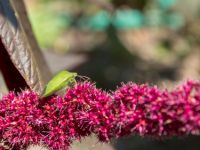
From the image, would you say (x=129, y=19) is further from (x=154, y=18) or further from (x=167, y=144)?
(x=167, y=144)

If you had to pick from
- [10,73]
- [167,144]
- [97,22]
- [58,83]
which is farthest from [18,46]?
[97,22]

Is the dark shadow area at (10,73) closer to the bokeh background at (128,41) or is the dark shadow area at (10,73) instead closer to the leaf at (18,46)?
the leaf at (18,46)

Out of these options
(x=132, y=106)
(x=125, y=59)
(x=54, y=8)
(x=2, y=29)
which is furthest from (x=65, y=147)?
(x=54, y=8)

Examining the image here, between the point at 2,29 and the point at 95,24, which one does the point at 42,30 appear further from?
the point at 2,29

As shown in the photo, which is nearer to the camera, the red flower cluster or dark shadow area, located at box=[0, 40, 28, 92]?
the red flower cluster

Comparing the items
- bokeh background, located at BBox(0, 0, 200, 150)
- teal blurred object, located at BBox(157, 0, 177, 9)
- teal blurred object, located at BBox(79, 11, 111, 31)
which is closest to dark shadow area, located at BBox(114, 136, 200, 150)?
bokeh background, located at BBox(0, 0, 200, 150)

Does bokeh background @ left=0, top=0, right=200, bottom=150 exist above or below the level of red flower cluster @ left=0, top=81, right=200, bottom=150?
below

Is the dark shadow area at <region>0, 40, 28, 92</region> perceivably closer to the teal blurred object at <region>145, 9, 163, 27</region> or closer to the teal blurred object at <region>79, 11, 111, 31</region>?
the teal blurred object at <region>79, 11, 111, 31</region>
